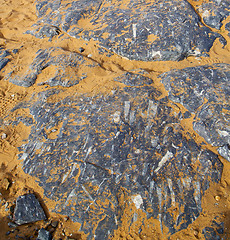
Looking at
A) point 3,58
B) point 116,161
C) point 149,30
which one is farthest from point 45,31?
point 116,161

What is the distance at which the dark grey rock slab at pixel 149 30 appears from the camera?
343 cm

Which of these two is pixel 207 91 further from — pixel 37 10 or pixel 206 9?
pixel 37 10

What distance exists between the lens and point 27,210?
205cm

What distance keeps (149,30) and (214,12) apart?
1.55 m

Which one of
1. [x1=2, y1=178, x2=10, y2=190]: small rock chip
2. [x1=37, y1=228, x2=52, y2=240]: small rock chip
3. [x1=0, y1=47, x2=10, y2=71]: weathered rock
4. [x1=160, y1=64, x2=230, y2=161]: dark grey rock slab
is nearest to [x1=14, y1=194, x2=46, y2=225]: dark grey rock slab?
[x1=37, y1=228, x2=52, y2=240]: small rock chip

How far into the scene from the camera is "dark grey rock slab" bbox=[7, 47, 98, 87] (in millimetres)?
3184

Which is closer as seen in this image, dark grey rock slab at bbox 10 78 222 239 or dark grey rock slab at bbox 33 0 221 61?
dark grey rock slab at bbox 10 78 222 239

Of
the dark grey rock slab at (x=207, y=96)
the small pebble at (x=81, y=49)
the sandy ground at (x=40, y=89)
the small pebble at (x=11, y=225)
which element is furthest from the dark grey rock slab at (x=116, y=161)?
the small pebble at (x=81, y=49)

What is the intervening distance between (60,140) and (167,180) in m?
1.51

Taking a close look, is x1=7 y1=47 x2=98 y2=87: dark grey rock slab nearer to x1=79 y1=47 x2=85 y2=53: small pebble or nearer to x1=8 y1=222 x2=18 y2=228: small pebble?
x1=79 y1=47 x2=85 y2=53: small pebble

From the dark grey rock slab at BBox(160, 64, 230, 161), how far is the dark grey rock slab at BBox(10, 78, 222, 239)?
0.21 metres

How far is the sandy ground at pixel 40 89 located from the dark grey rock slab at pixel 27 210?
0.06m

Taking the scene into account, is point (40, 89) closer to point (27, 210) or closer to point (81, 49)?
point (81, 49)

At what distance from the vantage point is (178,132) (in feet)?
8.07
